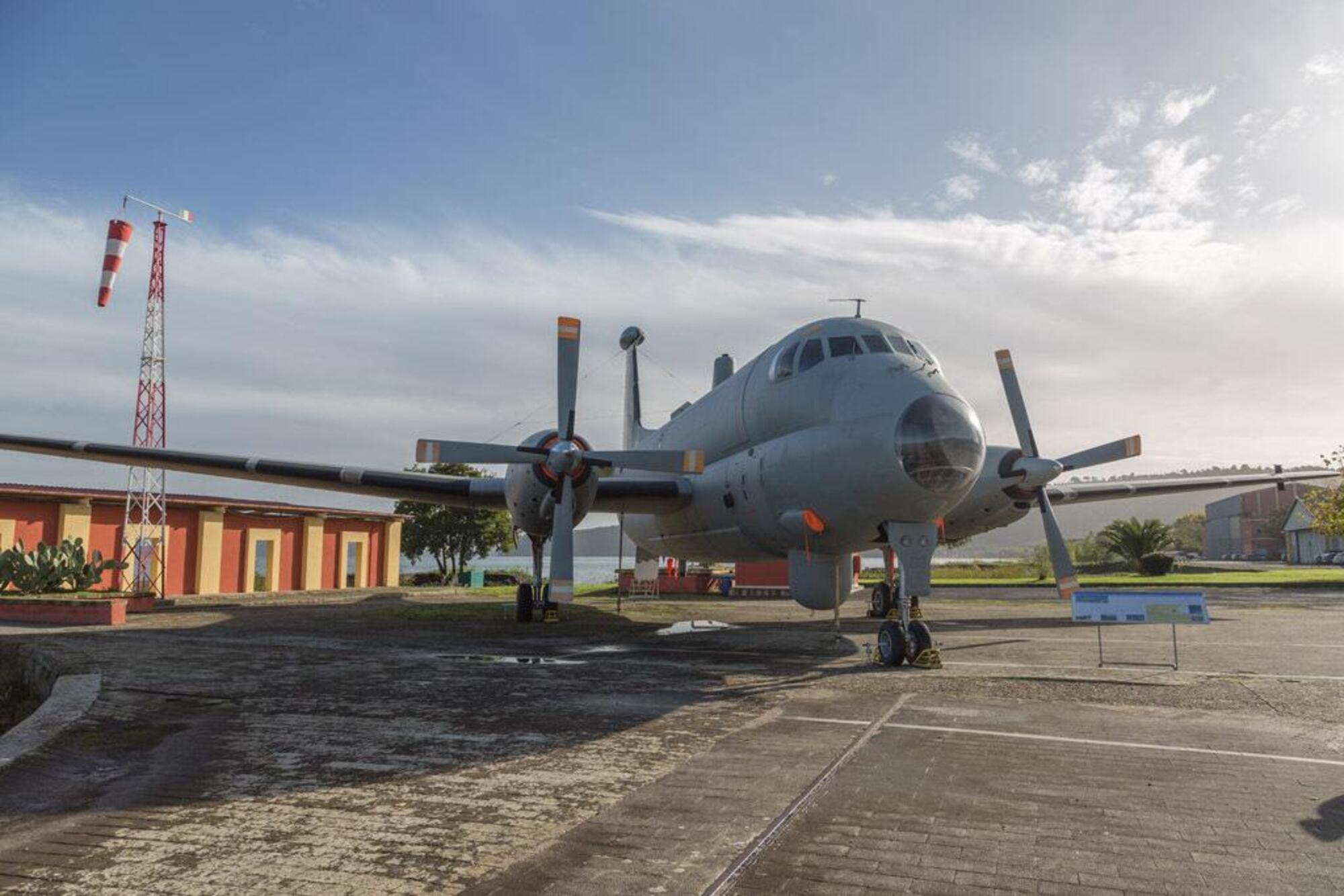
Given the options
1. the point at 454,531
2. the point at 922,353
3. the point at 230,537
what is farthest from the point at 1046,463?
the point at 454,531

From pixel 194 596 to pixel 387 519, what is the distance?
12133 mm

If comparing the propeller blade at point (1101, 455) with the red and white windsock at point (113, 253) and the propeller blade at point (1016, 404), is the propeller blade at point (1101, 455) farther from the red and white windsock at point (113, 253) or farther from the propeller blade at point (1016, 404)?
the red and white windsock at point (113, 253)

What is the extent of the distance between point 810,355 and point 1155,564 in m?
39.3

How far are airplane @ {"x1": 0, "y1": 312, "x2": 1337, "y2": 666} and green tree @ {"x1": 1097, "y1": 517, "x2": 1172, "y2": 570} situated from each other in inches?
1024

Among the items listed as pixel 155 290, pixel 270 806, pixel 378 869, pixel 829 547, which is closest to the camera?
pixel 378 869

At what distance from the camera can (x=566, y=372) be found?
18.8 metres

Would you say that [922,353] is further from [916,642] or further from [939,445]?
[916,642]

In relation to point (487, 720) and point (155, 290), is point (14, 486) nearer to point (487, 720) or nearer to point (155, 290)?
point (155, 290)

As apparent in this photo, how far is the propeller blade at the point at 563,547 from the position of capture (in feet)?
52.9

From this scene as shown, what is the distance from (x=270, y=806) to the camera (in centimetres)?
495

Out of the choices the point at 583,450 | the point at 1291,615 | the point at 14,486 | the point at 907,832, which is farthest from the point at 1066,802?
the point at 14,486

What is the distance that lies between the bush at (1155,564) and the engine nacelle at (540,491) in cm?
3847

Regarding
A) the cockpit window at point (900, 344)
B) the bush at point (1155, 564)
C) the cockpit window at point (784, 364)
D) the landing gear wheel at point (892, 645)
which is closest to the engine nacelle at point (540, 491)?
the cockpit window at point (784, 364)

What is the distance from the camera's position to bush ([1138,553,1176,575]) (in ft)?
145
